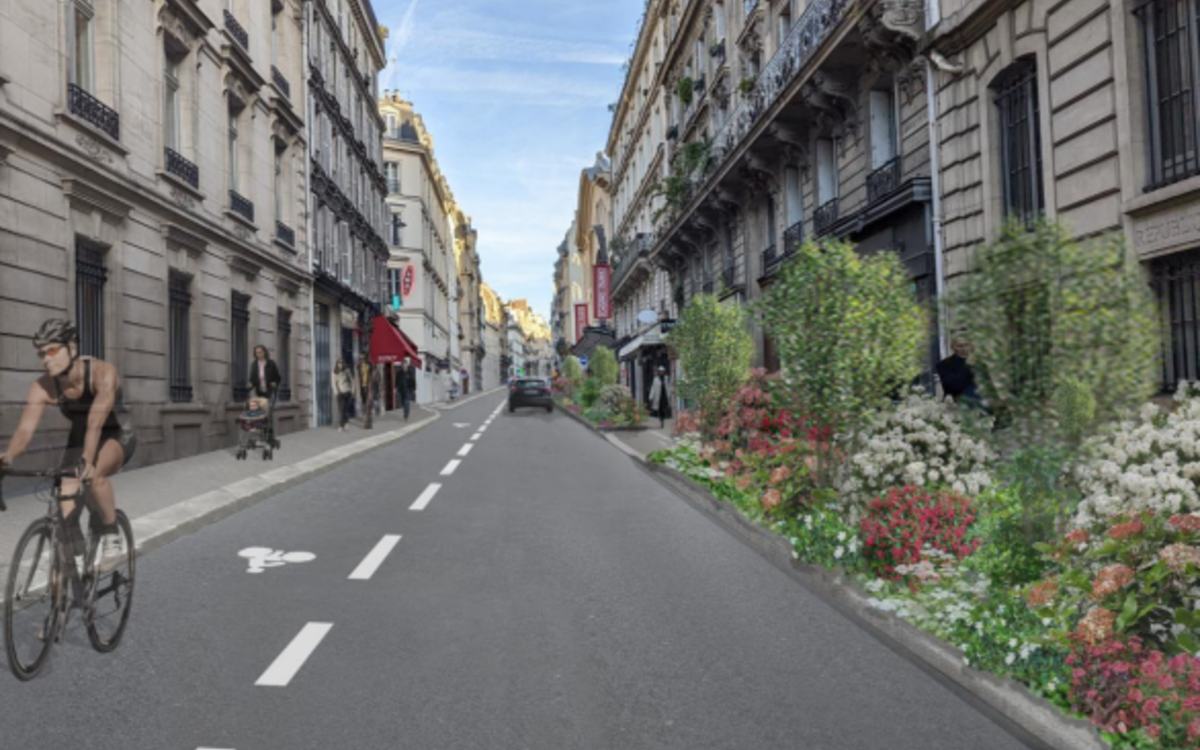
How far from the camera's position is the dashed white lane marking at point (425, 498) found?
10086mm

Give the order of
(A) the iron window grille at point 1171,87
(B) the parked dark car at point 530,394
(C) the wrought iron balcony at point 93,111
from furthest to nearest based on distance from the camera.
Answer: (B) the parked dark car at point 530,394 → (C) the wrought iron balcony at point 93,111 → (A) the iron window grille at point 1171,87

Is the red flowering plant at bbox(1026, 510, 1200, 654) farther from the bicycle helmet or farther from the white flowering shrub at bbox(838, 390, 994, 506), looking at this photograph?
the bicycle helmet

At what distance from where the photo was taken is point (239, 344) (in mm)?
19625

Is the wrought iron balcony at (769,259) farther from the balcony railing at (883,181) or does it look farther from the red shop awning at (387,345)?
the red shop awning at (387,345)

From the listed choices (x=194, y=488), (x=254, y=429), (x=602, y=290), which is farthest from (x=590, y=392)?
(x=602, y=290)

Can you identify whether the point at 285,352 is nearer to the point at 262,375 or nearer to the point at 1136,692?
the point at 262,375

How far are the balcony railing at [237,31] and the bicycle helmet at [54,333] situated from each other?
16.1 meters

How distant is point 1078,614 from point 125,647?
4784 mm

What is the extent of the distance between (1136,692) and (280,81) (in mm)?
23130

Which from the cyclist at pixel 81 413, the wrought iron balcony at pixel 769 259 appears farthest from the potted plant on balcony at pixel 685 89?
the cyclist at pixel 81 413

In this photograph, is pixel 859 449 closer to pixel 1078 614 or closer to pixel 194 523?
pixel 1078 614

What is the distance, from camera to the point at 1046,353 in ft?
15.9

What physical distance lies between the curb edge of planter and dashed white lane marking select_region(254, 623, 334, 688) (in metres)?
3.10

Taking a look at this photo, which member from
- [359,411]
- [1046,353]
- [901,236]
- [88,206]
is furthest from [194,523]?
[359,411]
